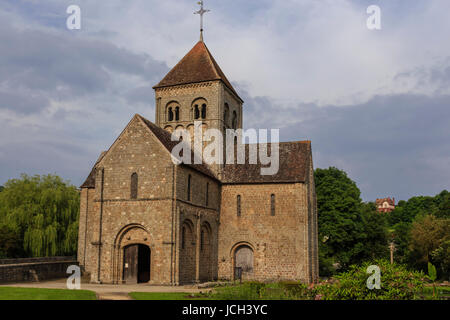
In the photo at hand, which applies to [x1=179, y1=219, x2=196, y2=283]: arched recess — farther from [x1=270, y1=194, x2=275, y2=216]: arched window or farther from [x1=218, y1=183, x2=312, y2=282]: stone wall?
[x1=270, y1=194, x2=275, y2=216]: arched window

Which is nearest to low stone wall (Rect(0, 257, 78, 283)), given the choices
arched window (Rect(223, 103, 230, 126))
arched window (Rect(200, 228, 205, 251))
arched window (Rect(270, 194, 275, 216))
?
arched window (Rect(200, 228, 205, 251))

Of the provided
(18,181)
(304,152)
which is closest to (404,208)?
(304,152)

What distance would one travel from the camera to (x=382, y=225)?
48.0 m

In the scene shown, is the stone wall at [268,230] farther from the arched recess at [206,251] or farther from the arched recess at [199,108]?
the arched recess at [199,108]

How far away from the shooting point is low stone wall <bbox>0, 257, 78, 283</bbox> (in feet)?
87.0

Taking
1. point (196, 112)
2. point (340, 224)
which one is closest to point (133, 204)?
point (196, 112)

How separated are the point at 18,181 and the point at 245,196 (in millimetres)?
23425

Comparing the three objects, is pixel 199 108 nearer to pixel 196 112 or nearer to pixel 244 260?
pixel 196 112

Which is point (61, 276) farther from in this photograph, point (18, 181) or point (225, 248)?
point (18, 181)

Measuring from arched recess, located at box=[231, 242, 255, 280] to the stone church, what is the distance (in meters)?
0.08

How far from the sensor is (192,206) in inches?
1232

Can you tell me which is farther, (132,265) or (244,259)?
(244,259)

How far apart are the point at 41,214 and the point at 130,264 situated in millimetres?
15222

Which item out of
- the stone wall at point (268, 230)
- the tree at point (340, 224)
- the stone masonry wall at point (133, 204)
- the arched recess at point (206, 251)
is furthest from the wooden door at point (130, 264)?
the tree at point (340, 224)
